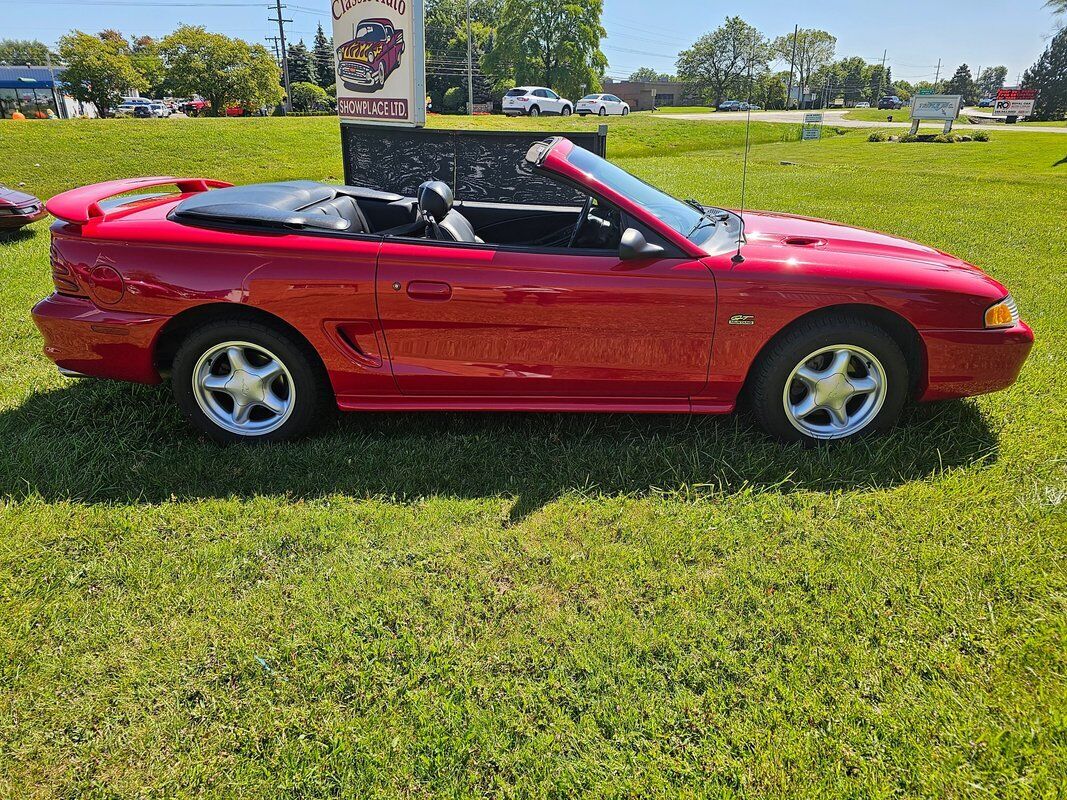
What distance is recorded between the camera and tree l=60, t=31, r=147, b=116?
30750mm

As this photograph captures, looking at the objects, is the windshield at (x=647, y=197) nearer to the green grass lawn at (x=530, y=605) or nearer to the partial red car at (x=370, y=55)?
the green grass lawn at (x=530, y=605)

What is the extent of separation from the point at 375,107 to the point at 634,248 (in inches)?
237

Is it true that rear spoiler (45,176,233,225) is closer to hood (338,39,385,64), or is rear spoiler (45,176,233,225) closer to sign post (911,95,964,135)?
hood (338,39,385,64)

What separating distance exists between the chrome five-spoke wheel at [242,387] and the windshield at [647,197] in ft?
5.74

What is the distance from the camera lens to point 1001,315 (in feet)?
10.8

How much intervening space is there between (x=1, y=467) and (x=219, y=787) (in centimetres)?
230

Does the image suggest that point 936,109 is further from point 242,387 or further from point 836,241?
point 242,387

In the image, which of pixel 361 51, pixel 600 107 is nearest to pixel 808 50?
pixel 600 107

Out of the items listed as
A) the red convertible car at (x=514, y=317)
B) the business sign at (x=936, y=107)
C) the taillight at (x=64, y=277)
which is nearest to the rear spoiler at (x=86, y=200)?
the red convertible car at (x=514, y=317)

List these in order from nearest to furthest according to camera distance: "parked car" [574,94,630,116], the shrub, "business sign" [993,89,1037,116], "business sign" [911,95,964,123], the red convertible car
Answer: the red convertible car, "business sign" [911,95,964,123], "parked car" [574,94,630,116], the shrub, "business sign" [993,89,1037,116]

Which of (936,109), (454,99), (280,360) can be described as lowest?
(280,360)

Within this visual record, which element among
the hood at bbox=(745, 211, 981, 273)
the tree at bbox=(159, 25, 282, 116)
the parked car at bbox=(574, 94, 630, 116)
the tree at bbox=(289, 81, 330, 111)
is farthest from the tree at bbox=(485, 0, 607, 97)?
the hood at bbox=(745, 211, 981, 273)

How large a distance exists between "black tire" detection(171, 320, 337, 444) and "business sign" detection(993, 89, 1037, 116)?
66475 mm

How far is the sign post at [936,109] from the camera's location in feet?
108
